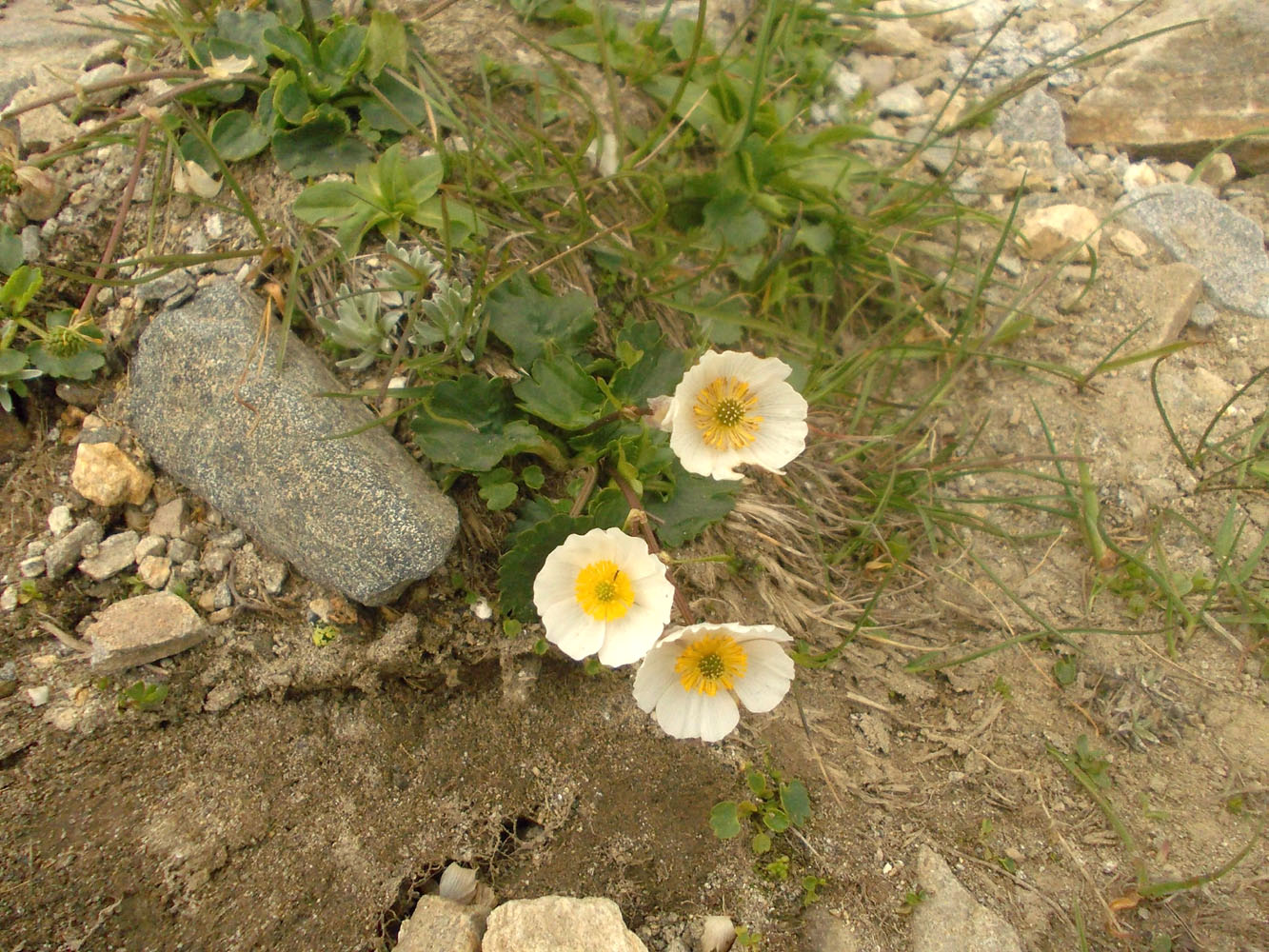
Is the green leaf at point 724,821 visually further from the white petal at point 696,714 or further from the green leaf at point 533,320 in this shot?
the green leaf at point 533,320

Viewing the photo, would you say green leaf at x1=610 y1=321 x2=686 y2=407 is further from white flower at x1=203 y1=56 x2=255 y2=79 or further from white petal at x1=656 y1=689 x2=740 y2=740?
white flower at x1=203 y1=56 x2=255 y2=79

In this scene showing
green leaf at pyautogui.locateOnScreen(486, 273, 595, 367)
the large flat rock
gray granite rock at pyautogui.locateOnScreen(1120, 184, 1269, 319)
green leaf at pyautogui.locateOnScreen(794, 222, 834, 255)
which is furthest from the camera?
the large flat rock

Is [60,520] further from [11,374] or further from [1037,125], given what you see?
[1037,125]

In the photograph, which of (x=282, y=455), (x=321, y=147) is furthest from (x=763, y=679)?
(x=321, y=147)

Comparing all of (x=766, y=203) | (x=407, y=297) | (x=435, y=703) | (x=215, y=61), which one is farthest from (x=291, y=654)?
(x=766, y=203)

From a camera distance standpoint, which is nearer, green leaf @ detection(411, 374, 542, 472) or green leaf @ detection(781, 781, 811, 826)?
green leaf @ detection(781, 781, 811, 826)

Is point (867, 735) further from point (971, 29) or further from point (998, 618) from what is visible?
point (971, 29)

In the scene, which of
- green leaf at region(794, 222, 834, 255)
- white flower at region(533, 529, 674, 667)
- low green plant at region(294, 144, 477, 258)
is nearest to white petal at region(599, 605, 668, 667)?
white flower at region(533, 529, 674, 667)
